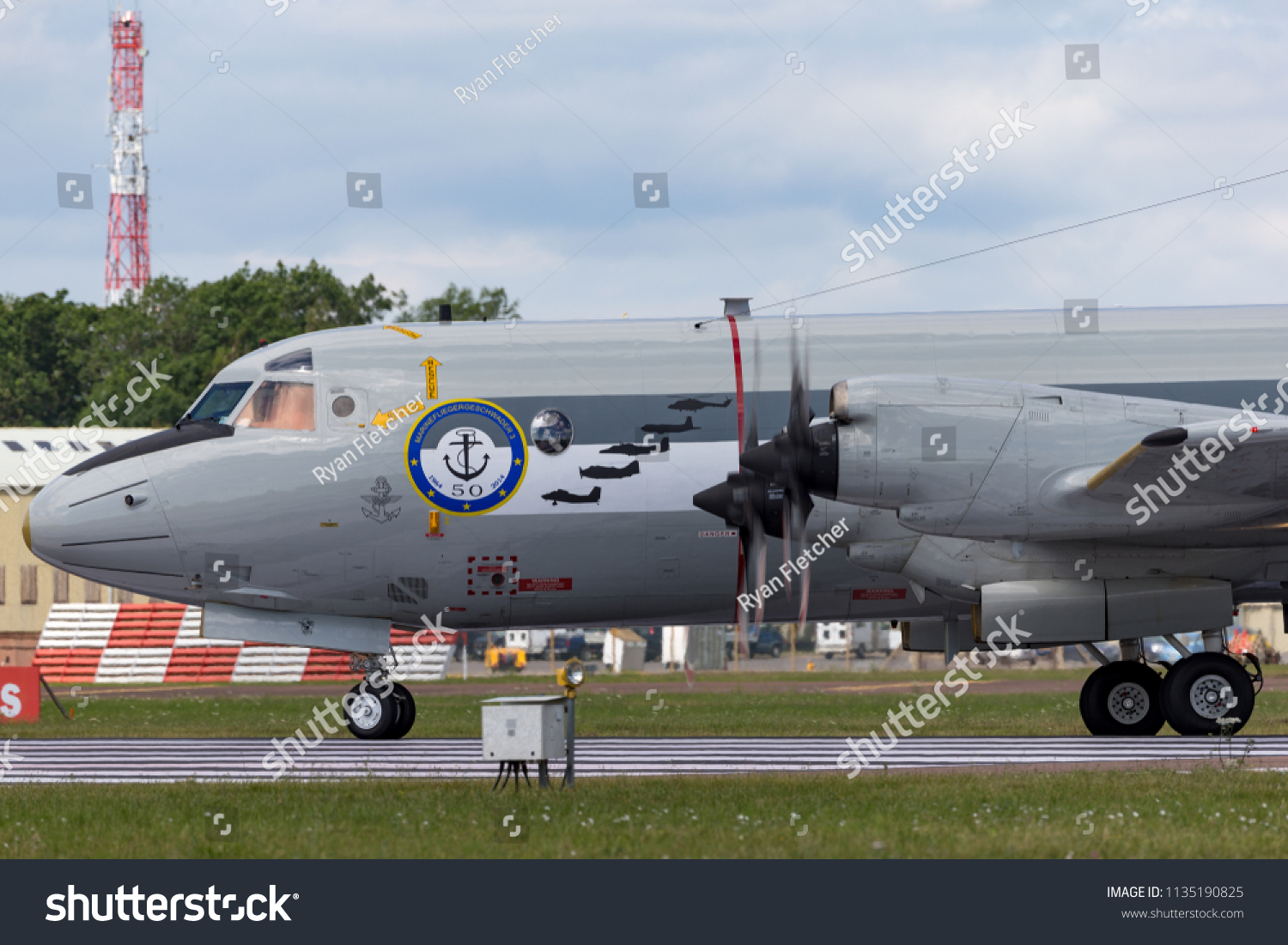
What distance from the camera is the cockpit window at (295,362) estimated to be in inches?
860

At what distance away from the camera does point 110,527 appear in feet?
69.8

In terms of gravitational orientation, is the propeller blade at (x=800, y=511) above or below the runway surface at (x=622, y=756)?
above

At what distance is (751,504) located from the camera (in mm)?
19750

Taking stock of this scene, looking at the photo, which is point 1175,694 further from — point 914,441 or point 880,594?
point 914,441

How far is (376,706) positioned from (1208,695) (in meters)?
11.7

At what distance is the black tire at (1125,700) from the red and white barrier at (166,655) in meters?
38.8

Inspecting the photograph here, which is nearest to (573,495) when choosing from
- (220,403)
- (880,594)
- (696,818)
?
(880,594)

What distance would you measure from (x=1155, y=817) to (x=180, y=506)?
1412cm

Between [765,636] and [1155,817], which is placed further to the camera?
[765,636]

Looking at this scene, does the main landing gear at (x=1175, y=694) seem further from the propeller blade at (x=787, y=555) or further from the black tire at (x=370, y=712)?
the black tire at (x=370, y=712)

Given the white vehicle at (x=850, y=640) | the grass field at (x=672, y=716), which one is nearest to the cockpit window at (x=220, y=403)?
the grass field at (x=672, y=716)

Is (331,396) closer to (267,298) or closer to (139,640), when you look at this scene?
(139,640)

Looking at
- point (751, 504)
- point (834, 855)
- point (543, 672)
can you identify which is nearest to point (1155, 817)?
point (834, 855)

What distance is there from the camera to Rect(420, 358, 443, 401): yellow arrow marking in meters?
21.5
